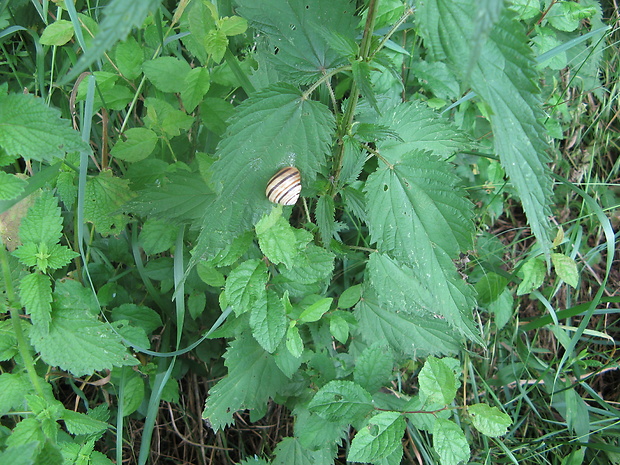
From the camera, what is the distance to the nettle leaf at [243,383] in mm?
1458

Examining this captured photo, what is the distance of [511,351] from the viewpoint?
6.47ft

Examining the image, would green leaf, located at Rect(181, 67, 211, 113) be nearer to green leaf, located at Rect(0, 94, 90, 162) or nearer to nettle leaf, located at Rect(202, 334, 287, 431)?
green leaf, located at Rect(0, 94, 90, 162)

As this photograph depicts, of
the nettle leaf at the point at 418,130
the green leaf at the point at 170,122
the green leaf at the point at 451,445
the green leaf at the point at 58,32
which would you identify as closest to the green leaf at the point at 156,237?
the green leaf at the point at 170,122

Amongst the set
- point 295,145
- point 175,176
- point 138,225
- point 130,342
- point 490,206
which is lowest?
point 490,206

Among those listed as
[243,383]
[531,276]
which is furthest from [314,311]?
[531,276]

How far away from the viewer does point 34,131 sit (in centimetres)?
115

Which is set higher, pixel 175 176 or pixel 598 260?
pixel 175 176

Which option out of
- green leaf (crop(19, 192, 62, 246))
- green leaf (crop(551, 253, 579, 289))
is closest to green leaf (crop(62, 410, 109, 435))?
green leaf (crop(19, 192, 62, 246))

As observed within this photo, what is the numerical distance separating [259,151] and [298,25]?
34cm

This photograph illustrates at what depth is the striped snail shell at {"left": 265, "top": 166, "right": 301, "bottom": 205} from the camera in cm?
106

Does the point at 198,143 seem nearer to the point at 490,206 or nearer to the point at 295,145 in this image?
the point at 295,145

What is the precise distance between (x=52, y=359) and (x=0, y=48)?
126 cm

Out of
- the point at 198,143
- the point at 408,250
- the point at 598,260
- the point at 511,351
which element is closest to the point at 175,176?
→ the point at 198,143

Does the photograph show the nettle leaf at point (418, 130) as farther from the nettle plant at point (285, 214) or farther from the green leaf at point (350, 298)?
the green leaf at point (350, 298)
